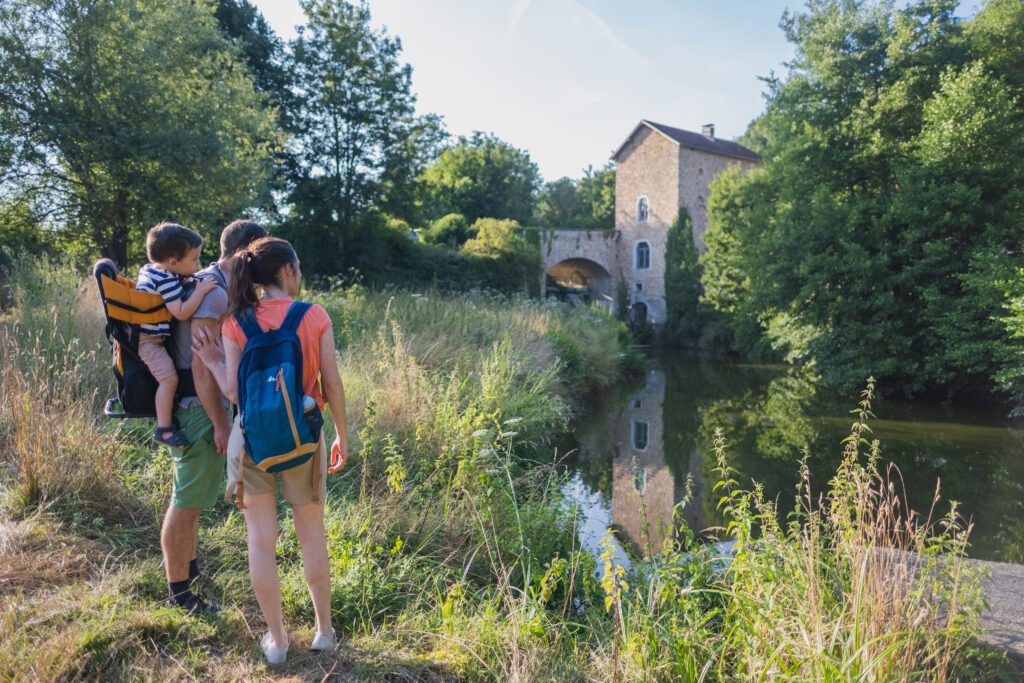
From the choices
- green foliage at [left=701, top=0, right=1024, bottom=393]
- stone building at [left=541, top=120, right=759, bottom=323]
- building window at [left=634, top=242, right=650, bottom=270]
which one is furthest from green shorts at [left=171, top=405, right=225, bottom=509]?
building window at [left=634, top=242, right=650, bottom=270]

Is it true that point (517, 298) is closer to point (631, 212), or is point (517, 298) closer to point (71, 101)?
point (71, 101)

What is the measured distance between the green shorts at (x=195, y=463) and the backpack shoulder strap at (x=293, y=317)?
68cm

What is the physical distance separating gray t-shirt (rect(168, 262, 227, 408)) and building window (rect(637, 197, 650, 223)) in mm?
30094

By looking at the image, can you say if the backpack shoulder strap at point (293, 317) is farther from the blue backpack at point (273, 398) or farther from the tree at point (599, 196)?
the tree at point (599, 196)

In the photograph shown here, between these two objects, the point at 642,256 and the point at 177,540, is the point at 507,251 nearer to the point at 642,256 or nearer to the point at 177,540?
the point at 642,256

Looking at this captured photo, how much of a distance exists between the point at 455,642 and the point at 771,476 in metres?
5.31

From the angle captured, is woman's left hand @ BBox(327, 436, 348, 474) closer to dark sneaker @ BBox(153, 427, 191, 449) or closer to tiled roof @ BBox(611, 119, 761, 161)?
dark sneaker @ BBox(153, 427, 191, 449)

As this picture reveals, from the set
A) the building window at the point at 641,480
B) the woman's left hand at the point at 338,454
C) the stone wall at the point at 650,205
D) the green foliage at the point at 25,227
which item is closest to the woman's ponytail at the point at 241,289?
the woman's left hand at the point at 338,454

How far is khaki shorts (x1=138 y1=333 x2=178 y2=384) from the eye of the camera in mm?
2529

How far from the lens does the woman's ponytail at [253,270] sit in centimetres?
224

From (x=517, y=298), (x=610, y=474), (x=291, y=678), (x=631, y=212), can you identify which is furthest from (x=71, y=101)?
(x=631, y=212)

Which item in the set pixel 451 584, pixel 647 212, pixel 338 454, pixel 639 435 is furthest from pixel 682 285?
pixel 338 454

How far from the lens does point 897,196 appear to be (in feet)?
40.0

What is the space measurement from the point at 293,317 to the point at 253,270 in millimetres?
242
